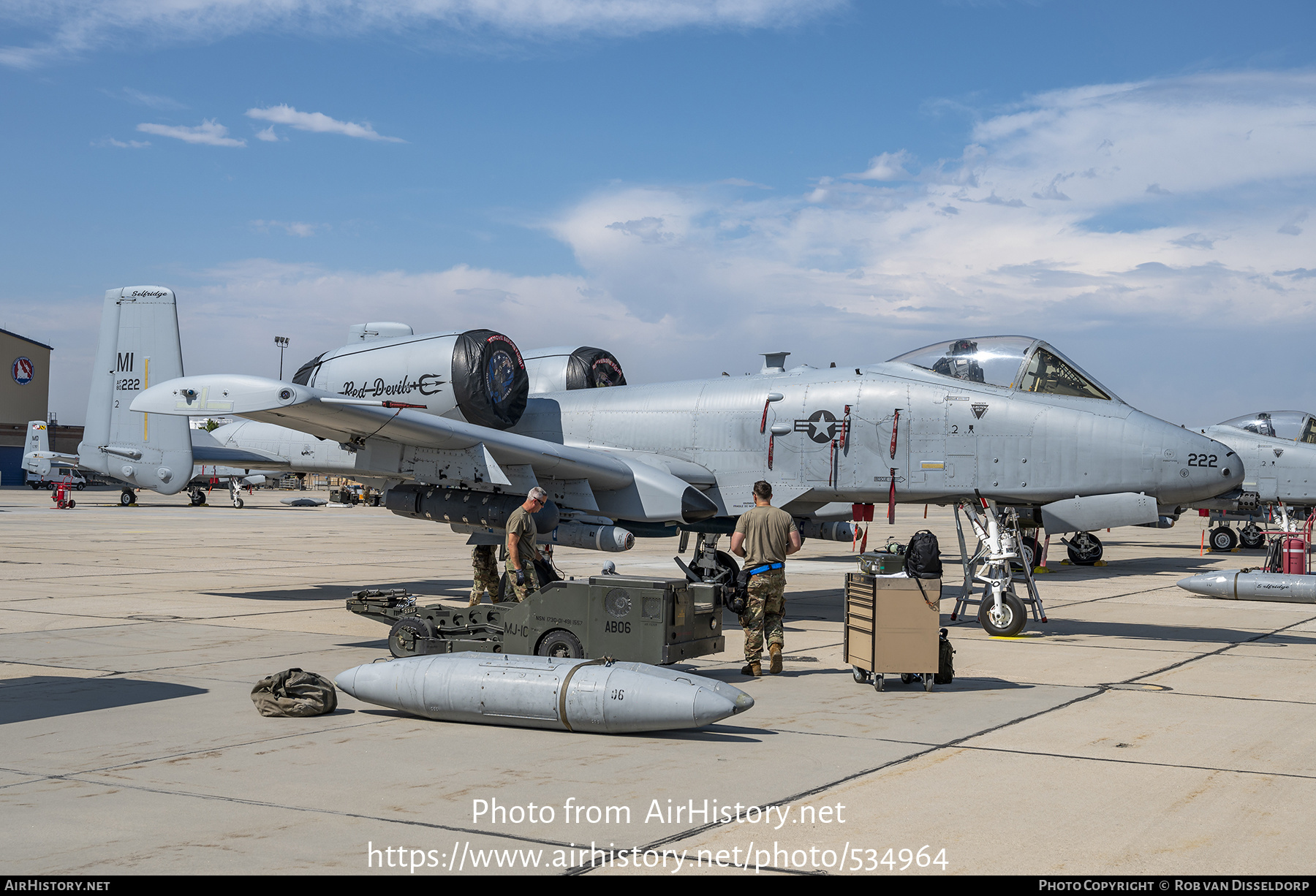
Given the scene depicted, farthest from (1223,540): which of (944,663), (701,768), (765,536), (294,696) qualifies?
(294,696)

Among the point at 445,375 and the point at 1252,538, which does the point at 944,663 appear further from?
the point at 1252,538

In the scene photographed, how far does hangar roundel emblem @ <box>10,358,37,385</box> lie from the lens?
86.9 metres

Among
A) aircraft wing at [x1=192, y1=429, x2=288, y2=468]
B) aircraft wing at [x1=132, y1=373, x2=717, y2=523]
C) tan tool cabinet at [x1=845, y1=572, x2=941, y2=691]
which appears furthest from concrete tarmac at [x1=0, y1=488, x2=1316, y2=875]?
aircraft wing at [x1=192, y1=429, x2=288, y2=468]

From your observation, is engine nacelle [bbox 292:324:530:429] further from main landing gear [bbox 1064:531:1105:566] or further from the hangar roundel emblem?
the hangar roundel emblem

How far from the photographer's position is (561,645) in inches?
361

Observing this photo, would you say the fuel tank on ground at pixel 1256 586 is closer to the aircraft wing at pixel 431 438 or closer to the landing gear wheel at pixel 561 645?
the aircraft wing at pixel 431 438

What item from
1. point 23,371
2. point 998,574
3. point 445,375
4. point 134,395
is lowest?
point 998,574

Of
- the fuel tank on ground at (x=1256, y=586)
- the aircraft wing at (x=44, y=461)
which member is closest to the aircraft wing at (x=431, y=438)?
the fuel tank on ground at (x=1256, y=586)

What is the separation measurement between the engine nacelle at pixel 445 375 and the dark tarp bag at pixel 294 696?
23.8 feet

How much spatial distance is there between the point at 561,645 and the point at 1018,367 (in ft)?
23.5

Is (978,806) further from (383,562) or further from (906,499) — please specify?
(383,562)

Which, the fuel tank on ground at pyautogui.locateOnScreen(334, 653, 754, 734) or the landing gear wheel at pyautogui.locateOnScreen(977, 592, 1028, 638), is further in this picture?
the landing gear wheel at pyautogui.locateOnScreen(977, 592, 1028, 638)

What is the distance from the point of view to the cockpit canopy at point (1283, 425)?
1133 inches
